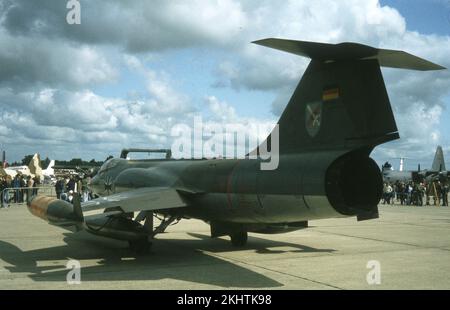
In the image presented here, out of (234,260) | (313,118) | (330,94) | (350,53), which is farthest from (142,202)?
(350,53)

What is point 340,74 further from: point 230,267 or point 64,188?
point 64,188

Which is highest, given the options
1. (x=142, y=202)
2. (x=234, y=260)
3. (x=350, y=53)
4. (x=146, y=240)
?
(x=350, y=53)

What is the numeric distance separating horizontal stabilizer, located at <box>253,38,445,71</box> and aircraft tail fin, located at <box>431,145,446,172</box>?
37.2 metres

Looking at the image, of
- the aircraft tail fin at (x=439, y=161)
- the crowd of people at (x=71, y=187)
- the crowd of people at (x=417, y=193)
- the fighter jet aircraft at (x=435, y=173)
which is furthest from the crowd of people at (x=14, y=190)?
the aircraft tail fin at (x=439, y=161)

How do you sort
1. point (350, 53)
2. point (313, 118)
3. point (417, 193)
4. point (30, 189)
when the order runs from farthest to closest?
point (417, 193)
point (30, 189)
point (313, 118)
point (350, 53)

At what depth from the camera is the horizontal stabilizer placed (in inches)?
250

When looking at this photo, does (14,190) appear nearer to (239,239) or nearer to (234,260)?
(239,239)

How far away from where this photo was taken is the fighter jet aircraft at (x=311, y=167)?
22.0 feet

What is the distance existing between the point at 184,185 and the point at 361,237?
223 inches

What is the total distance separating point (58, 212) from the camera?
771 centimetres

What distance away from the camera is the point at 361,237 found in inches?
497

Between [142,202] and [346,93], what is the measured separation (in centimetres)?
403

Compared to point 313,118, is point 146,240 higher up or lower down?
lower down
